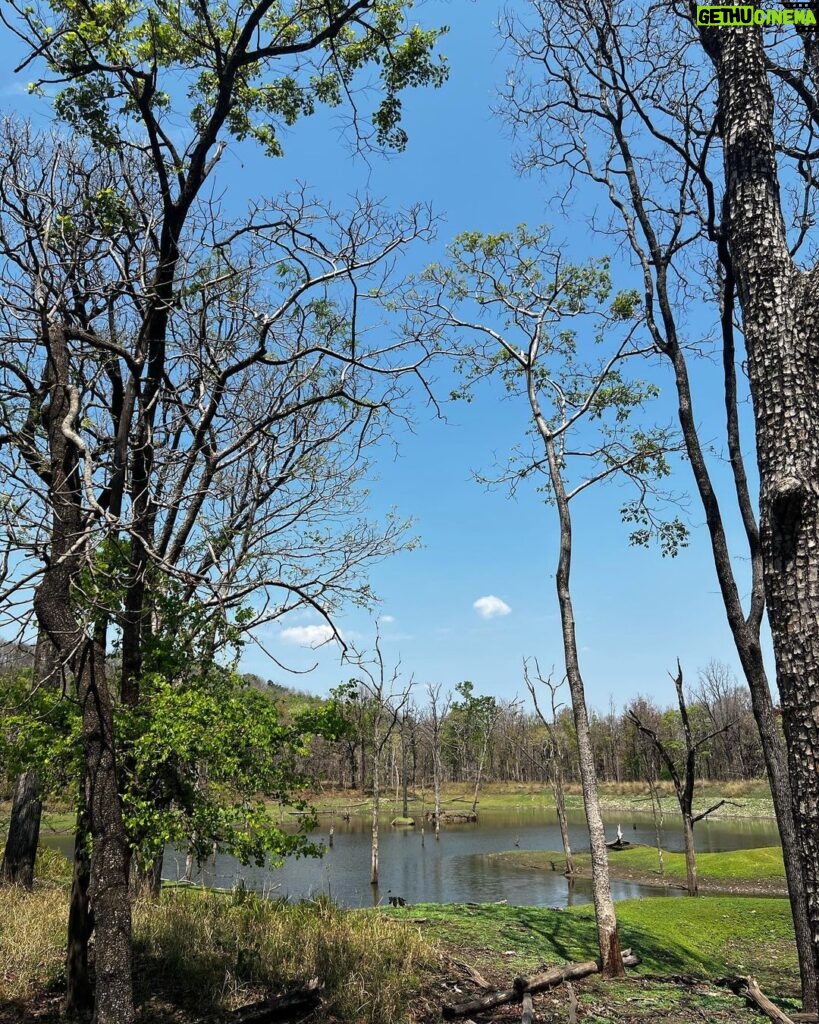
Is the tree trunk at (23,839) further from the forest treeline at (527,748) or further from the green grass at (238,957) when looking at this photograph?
the forest treeline at (527,748)

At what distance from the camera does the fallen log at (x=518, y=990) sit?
6.29 m

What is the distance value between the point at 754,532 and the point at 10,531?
779cm

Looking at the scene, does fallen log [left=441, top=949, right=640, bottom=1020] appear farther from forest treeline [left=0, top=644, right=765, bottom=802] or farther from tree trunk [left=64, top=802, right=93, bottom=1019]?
forest treeline [left=0, top=644, right=765, bottom=802]

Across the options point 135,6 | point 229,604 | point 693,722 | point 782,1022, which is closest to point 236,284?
point 135,6

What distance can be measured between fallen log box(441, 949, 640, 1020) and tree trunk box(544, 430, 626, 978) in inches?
15.7

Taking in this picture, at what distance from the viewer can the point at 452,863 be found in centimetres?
2875

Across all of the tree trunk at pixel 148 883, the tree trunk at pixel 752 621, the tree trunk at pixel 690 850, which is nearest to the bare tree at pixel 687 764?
the tree trunk at pixel 690 850

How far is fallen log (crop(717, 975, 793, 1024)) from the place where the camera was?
207 inches

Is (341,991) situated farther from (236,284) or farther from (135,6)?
(135,6)

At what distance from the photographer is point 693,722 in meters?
64.9

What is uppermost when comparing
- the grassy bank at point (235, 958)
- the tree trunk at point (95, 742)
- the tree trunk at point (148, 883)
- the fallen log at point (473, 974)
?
the tree trunk at point (95, 742)

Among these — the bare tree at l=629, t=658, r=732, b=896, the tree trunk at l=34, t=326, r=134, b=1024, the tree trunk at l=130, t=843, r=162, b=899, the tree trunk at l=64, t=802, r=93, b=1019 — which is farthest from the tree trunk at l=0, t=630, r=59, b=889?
the bare tree at l=629, t=658, r=732, b=896

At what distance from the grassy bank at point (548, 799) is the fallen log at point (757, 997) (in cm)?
3835

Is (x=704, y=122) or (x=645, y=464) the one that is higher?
(x=704, y=122)
